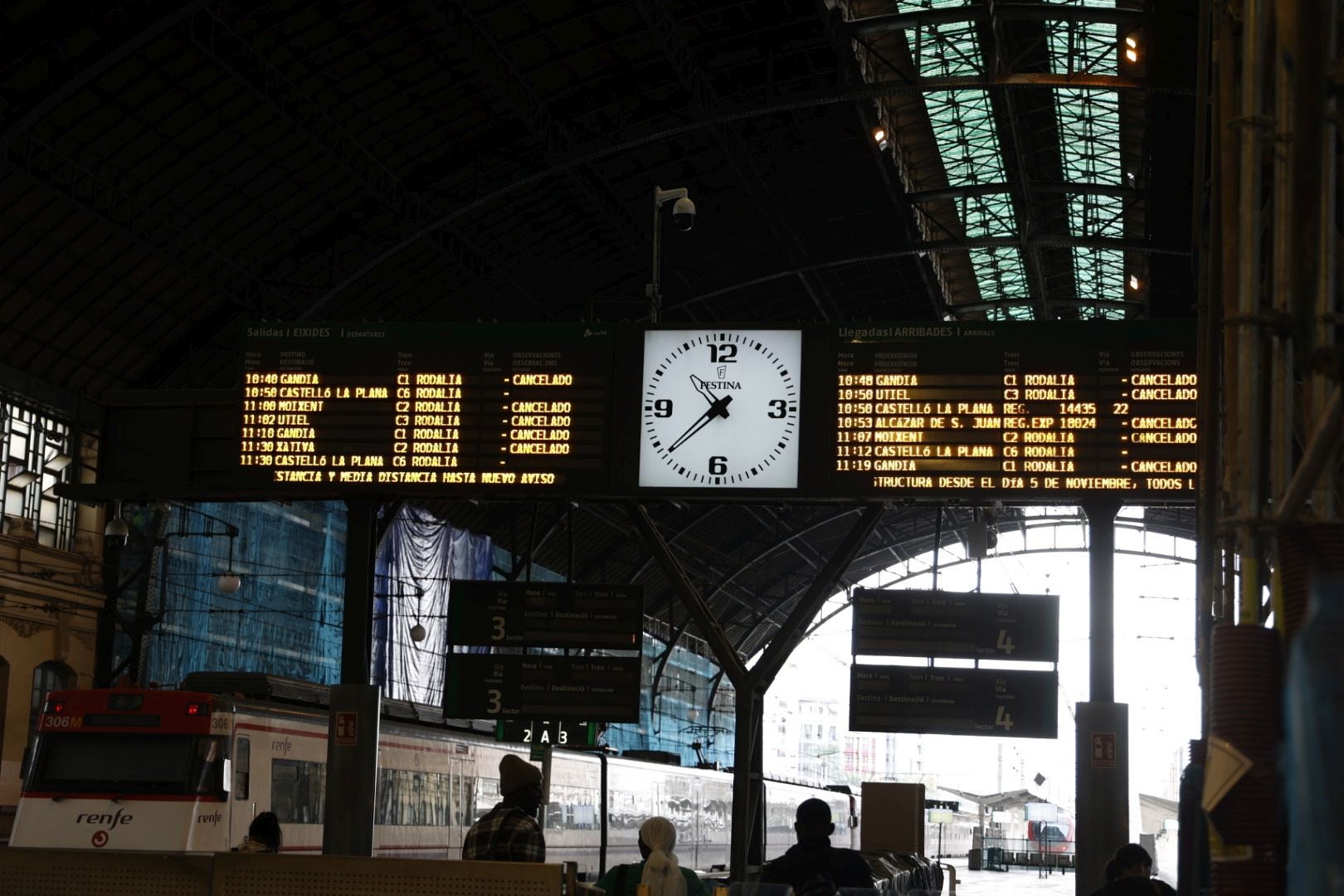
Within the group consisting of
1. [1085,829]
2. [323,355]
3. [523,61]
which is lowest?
[1085,829]

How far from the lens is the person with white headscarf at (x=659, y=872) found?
959 cm

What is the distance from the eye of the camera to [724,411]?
16.1 metres

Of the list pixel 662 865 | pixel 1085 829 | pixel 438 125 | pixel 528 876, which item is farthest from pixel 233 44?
pixel 528 876

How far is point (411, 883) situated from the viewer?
7.43 metres

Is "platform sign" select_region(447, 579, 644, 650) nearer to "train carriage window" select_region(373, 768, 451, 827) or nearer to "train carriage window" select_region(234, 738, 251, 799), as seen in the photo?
"train carriage window" select_region(234, 738, 251, 799)

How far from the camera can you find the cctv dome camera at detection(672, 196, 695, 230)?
21812 millimetres

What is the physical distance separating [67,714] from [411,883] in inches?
462

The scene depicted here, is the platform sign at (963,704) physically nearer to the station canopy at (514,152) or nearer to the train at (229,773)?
the train at (229,773)

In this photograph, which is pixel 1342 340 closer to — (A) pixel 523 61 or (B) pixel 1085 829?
(B) pixel 1085 829

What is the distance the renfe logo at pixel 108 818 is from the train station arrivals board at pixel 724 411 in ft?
12.7

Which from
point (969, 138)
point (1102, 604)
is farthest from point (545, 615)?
point (969, 138)

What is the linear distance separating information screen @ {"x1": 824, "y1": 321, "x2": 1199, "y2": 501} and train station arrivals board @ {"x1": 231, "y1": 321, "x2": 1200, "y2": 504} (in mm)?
17

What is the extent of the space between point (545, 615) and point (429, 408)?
3.12 meters

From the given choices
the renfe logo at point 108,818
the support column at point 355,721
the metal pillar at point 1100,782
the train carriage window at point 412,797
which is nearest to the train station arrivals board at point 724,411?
the support column at point 355,721
